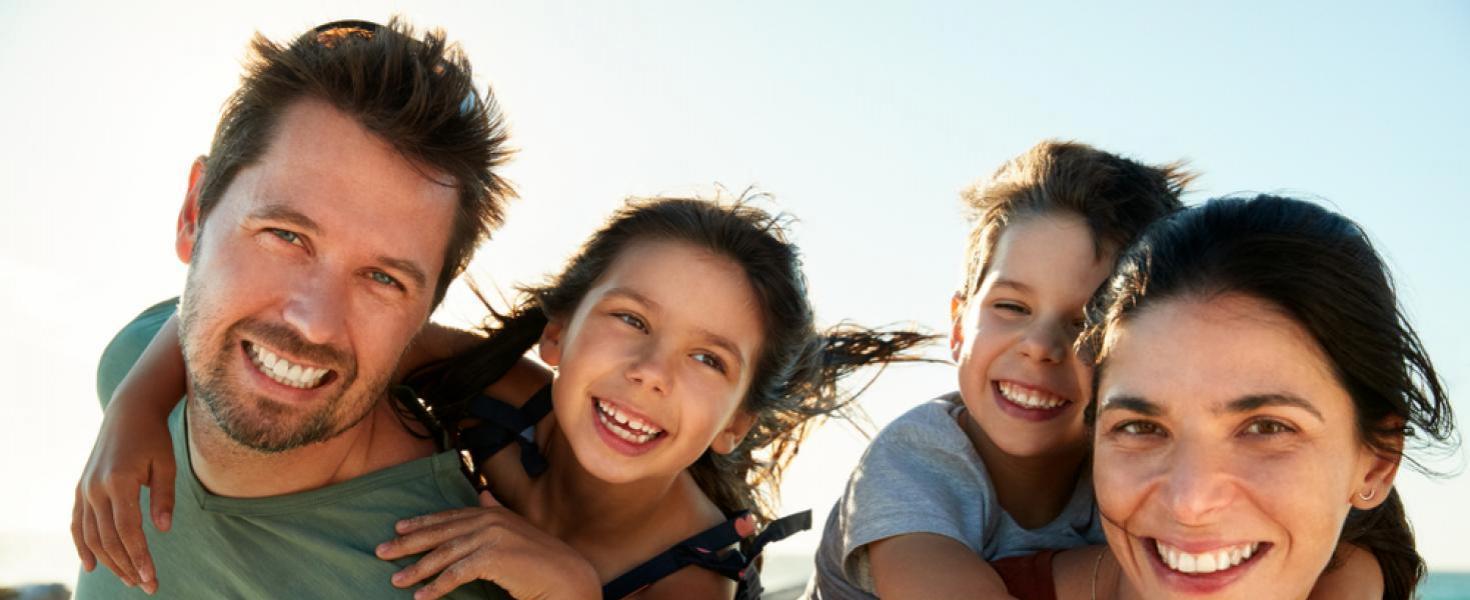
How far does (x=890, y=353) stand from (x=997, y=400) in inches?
45.2

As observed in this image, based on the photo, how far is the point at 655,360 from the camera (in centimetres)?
385

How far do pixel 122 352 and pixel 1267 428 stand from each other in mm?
3505

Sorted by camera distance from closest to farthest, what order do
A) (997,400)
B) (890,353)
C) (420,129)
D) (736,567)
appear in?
(420,129) → (997,400) → (736,567) → (890,353)

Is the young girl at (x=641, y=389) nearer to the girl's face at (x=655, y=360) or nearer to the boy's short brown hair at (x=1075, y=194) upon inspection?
the girl's face at (x=655, y=360)

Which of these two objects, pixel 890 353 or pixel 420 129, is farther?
pixel 890 353

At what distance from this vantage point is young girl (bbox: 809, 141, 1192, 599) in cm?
369

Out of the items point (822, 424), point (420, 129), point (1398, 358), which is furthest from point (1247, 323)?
point (822, 424)

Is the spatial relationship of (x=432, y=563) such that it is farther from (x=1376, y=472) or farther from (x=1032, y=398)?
(x=1376, y=472)

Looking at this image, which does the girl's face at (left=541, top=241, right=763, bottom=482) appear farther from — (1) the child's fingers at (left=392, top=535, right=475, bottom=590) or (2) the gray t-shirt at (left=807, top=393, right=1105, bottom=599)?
(1) the child's fingers at (left=392, top=535, right=475, bottom=590)

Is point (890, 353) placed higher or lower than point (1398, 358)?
lower

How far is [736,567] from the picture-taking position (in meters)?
4.16

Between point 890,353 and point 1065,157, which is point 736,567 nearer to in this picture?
point 890,353

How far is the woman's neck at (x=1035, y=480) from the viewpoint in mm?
3920

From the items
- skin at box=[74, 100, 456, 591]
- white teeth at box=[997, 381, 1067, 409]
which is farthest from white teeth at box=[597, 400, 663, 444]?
white teeth at box=[997, 381, 1067, 409]
